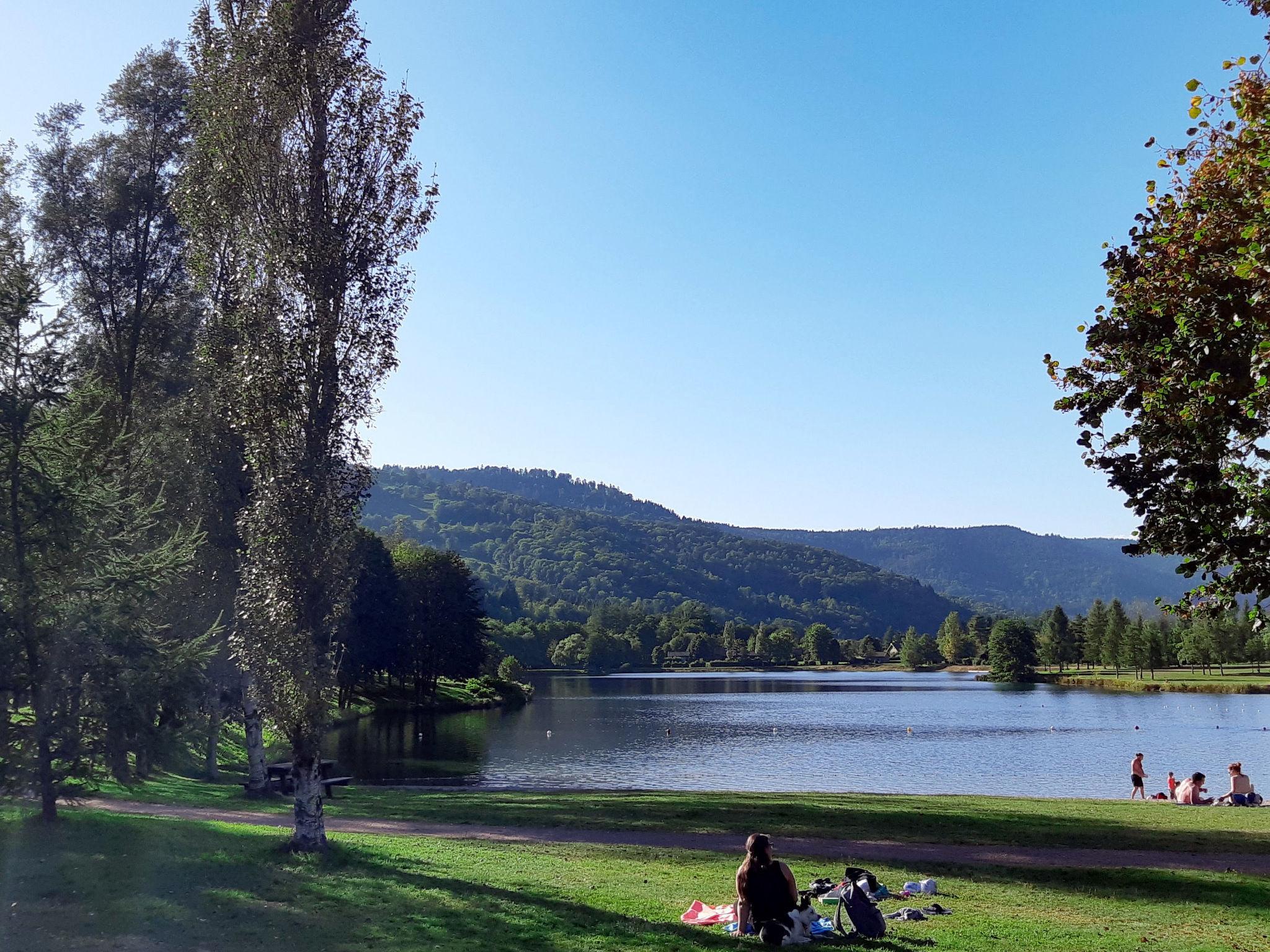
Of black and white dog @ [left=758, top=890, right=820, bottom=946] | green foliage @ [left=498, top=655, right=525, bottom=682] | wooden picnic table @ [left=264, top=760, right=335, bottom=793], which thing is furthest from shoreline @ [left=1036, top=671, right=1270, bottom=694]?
black and white dog @ [left=758, top=890, right=820, bottom=946]

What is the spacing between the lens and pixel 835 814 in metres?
24.7

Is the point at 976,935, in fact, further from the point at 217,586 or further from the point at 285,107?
the point at 217,586

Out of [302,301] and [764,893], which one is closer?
[764,893]

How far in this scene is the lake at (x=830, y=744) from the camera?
39000 mm

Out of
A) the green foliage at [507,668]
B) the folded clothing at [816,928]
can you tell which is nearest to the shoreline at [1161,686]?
the green foliage at [507,668]

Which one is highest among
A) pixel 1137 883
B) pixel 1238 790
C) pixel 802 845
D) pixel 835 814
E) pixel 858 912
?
pixel 858 912

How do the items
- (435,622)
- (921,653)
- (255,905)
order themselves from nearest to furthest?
(255,905)
(435,622)
(921,653)

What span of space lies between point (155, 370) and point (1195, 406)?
29.5m

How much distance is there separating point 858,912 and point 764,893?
118 centimetres

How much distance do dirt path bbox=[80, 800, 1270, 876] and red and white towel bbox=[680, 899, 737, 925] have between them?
5.98 m

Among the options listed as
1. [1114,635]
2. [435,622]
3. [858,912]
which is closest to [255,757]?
[858,912]

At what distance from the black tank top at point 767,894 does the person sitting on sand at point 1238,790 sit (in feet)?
77.2

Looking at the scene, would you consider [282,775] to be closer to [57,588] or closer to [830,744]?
[57,588]

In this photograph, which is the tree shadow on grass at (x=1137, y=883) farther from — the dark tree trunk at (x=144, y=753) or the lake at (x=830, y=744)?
the lake at (x=830, y=744)
